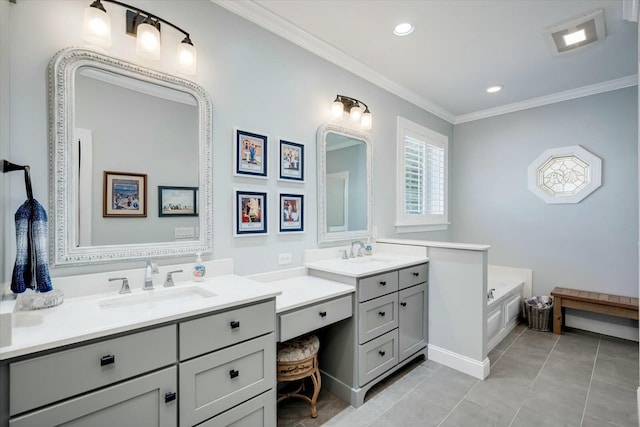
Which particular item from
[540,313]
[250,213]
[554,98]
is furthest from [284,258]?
[554,98]

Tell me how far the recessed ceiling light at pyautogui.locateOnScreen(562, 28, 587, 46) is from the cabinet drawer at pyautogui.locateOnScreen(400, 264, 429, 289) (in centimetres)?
223

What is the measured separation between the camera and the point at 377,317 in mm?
2211

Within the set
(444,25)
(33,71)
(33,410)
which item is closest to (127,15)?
(33,71)

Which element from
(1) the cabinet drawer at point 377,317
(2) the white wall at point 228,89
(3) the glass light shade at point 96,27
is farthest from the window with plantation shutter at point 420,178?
(3) the glass light shade at point 96,27

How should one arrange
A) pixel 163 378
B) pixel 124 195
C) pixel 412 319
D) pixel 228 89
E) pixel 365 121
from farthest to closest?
pixel 365 121 < pixel 412 319 < pixel 228 89 < pixel 124 195 < pixel 163 378

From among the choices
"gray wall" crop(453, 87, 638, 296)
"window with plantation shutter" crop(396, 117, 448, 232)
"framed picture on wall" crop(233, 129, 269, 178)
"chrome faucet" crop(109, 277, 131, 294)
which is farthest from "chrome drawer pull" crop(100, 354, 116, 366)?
"gray wall" crop(453, 87, 638, 296)

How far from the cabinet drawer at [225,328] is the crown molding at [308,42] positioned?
1.98 metres

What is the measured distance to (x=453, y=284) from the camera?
256cm

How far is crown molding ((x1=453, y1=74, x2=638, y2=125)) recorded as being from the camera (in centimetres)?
323

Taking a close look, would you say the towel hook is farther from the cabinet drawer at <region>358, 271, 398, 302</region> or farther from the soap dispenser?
the cabinet drawer at <region>358, 271, 398, 302</region>

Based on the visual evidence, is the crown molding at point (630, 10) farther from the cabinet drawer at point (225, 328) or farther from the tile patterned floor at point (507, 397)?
the cabinet drawer at point (225, 328)

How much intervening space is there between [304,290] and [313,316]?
9.0 inches

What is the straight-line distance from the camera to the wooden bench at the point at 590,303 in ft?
9.68

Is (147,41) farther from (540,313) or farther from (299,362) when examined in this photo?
(540,313)
